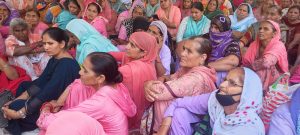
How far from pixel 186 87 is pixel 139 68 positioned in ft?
1.67

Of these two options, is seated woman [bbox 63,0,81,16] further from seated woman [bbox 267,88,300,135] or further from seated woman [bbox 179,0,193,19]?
seated woman [bbox 267,88,300,135]

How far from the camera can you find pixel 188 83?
2545 mm

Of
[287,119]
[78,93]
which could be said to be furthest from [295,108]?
[78,93]

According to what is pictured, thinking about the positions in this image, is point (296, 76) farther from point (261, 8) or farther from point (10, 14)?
point (10, 14)

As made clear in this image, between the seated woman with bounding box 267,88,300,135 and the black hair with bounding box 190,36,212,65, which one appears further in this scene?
the black hair with bounding box 190,36,212,65

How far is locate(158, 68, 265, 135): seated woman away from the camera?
2.13 meters

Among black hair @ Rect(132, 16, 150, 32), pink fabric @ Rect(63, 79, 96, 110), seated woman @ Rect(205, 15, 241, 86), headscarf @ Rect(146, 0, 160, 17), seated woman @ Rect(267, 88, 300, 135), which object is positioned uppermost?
headscarf @ Rect(146, 0, 160, 17)

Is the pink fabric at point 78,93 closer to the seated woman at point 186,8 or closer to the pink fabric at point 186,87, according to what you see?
the pink fabric at point 186,87

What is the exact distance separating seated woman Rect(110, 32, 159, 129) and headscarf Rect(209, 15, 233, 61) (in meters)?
0.55

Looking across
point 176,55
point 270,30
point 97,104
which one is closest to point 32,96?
point 97,104

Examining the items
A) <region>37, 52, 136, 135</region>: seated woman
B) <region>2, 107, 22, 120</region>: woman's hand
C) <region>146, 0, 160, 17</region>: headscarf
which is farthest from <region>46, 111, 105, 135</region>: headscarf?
<region>146, 0, 160, 17</region>: headscarf

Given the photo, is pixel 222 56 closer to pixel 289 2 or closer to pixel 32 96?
pixel 32 96

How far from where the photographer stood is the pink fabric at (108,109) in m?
2.24

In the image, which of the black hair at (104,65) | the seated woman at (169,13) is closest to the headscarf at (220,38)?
the black hair at (104,65)
